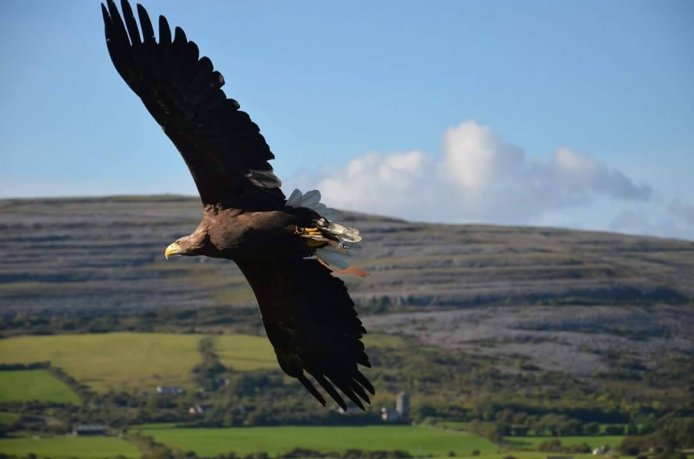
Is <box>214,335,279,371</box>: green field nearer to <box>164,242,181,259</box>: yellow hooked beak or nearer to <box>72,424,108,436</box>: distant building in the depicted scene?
<box>72,424,108,436</box>: distant building

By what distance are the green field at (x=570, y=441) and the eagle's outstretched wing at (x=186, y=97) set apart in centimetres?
4321

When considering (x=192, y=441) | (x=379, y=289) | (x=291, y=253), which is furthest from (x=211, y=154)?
(x=379, y=289)

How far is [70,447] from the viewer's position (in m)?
56.3

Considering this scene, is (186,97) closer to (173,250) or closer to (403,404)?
(173,250)

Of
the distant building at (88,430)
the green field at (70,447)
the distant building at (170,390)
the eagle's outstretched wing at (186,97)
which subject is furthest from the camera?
the distant building at (170,390)

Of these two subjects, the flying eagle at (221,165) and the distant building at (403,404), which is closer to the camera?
the flying eagle at (221,165)

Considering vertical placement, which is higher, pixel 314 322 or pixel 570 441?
pixel 314 322

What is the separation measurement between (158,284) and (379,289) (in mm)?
14683

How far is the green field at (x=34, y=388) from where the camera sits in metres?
65.3

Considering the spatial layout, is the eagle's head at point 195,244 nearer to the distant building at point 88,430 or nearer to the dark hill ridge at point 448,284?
the distant building at point 88,430

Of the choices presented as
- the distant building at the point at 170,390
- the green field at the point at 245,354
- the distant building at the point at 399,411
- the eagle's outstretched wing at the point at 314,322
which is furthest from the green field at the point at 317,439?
the eagle's outstretched wing at the point at 314,322

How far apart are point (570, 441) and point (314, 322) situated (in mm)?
44661

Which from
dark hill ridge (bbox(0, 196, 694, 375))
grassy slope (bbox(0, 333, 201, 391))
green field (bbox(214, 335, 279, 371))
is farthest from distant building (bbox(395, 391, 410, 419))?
dark hill ridge (bbox(0, 196, 694, 375))

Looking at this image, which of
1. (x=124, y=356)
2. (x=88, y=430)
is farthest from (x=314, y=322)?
(x=124, y=356)
